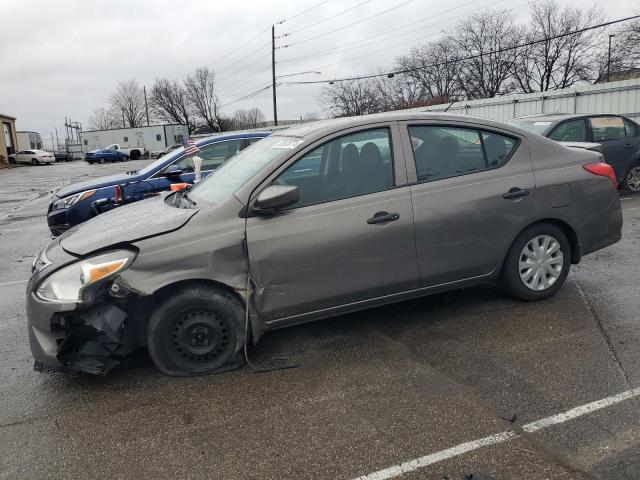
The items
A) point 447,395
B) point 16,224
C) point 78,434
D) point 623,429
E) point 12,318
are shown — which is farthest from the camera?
point 16,224

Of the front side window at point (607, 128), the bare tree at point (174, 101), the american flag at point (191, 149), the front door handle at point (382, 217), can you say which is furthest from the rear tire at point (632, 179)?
→ the bare tree at point (174, 101)

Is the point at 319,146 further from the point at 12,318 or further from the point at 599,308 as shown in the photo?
the point at 12,318

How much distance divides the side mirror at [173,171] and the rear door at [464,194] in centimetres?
475

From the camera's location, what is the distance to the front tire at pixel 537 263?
4566 millimetres

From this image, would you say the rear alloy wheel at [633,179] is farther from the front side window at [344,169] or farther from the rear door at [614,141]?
the front side window at [344,169]

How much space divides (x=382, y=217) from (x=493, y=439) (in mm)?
1726

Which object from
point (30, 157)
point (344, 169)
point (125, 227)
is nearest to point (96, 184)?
point (125, 227)

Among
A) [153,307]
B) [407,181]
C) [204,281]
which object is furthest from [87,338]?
[407,181]

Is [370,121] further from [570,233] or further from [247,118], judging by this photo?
[247,118]

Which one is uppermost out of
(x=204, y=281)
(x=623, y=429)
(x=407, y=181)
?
(x=407, y=181)

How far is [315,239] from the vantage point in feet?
12.5

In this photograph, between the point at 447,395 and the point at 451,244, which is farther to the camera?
the point at 451,244

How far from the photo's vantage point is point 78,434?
3111 millimetres

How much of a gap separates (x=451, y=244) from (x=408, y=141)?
0.88 meters
